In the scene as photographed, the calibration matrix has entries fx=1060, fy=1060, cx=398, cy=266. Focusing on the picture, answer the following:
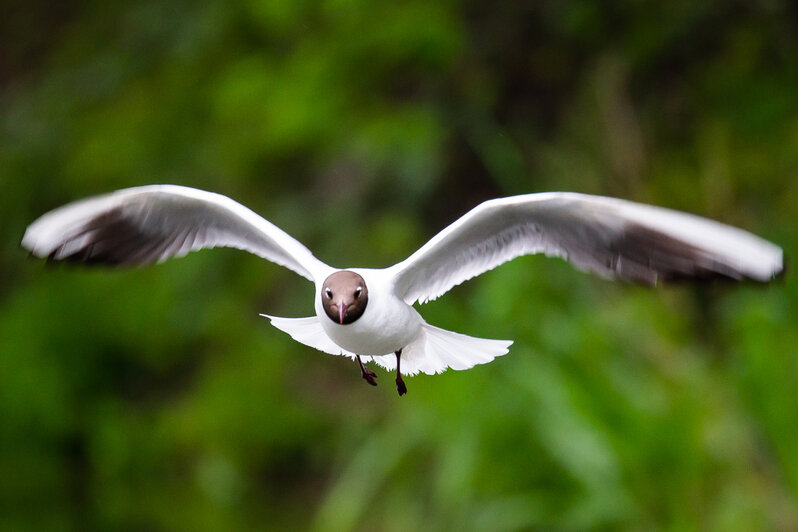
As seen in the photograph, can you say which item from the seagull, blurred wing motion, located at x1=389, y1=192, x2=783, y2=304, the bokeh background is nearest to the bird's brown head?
the seagull

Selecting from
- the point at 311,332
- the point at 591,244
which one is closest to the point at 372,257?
the point at 311,332

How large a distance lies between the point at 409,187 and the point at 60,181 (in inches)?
77.4

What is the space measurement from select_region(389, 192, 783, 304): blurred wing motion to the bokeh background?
1.32 m

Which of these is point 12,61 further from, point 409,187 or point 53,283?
point 409,187

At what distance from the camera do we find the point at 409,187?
171 inches

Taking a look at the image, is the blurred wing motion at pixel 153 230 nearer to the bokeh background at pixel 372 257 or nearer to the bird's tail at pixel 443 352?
the bird's tail at pixel 443 352

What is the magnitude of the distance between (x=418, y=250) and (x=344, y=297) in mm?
181

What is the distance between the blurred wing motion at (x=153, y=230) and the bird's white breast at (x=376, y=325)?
138mm

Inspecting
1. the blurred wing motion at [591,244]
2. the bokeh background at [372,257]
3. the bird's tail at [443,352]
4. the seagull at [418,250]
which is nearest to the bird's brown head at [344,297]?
the seagull at [418,250]

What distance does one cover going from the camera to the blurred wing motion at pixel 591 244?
1.38 metres

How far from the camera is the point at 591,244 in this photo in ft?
5.61

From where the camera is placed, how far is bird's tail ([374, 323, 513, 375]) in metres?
1.71

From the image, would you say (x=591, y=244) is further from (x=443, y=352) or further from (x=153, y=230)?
(x=153, y=230)

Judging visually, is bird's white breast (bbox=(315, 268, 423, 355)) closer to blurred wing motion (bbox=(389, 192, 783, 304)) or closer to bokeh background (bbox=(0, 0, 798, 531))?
blurred wing motion (bbox=(389, 192, 783, 304))
